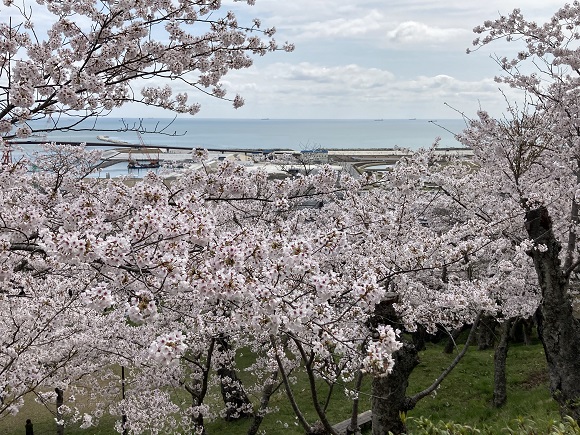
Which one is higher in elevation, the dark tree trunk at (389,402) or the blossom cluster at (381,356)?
the blossom cluster at (381,356)

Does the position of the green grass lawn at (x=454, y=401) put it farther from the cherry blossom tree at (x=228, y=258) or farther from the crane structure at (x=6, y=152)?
the crane structure at (x=6, y=152)

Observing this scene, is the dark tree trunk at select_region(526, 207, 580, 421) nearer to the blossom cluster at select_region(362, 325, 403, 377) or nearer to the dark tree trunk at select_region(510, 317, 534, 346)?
the blossom cluster at select_region(362, 325, 403, 377)

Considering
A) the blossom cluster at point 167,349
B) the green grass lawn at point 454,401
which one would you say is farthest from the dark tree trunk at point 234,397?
the blossom cluster at point 167,349

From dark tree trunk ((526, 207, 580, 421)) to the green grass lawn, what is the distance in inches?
65.4

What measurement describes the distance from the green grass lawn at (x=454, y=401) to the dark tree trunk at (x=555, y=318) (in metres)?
1.66

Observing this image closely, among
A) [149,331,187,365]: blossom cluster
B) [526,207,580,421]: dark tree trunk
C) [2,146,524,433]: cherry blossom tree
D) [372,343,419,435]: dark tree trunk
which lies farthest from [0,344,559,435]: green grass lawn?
[149,331,187,365]: blossom cluster

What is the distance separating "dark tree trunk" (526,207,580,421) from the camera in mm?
7492

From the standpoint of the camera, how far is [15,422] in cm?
1450

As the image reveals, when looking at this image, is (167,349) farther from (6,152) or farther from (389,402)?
(389,402)

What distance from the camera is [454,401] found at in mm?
12422

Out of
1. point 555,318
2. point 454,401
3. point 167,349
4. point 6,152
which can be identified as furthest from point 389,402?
point 454,401

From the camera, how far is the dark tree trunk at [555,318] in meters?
7.49

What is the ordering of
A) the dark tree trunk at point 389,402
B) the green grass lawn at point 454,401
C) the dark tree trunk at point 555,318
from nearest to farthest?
the dark tree trunk at point 389,402 → the dark tree trunk at point 555,318 → the green grass lawn at point 454,401

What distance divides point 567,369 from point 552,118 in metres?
5.31
